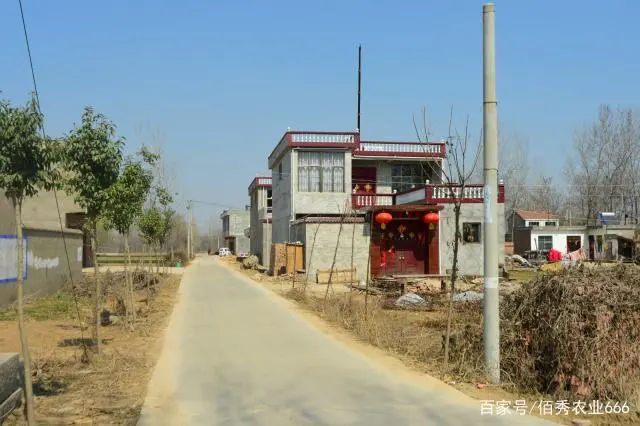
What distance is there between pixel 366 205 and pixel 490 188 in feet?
83.0

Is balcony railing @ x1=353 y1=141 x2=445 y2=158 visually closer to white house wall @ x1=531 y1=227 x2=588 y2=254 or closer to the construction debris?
the construction debris

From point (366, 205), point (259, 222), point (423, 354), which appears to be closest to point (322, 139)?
point (366, 205)

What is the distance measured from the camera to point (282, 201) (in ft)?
128

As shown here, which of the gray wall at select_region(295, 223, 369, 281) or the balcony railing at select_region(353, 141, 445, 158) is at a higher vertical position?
the balcony railing at select_region(353, 141, 445, 158)

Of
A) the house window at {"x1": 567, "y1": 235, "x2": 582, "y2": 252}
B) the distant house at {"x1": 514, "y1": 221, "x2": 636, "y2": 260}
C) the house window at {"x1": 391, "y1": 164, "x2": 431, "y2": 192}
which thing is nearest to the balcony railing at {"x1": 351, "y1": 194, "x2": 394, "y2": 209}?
the house window at {"x1": 391, "y1": 164, "x2": 431, "y2": 192}

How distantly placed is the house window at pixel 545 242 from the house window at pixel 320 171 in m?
27.0

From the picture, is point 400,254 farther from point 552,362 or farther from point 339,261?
point 552,362

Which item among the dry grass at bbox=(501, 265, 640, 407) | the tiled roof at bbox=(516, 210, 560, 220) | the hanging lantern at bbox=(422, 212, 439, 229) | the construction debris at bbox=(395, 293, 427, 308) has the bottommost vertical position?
the construction debris at bbox=(395, 293, 427, 308)

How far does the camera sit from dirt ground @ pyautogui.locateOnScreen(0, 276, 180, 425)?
22.2ft

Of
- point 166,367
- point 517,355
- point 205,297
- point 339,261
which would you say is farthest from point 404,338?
point 339,261

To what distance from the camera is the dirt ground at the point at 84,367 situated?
676cm

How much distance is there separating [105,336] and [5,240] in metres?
7.03

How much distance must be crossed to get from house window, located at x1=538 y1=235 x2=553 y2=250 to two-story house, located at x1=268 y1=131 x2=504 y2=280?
68.8 ft

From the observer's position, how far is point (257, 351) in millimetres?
10750
